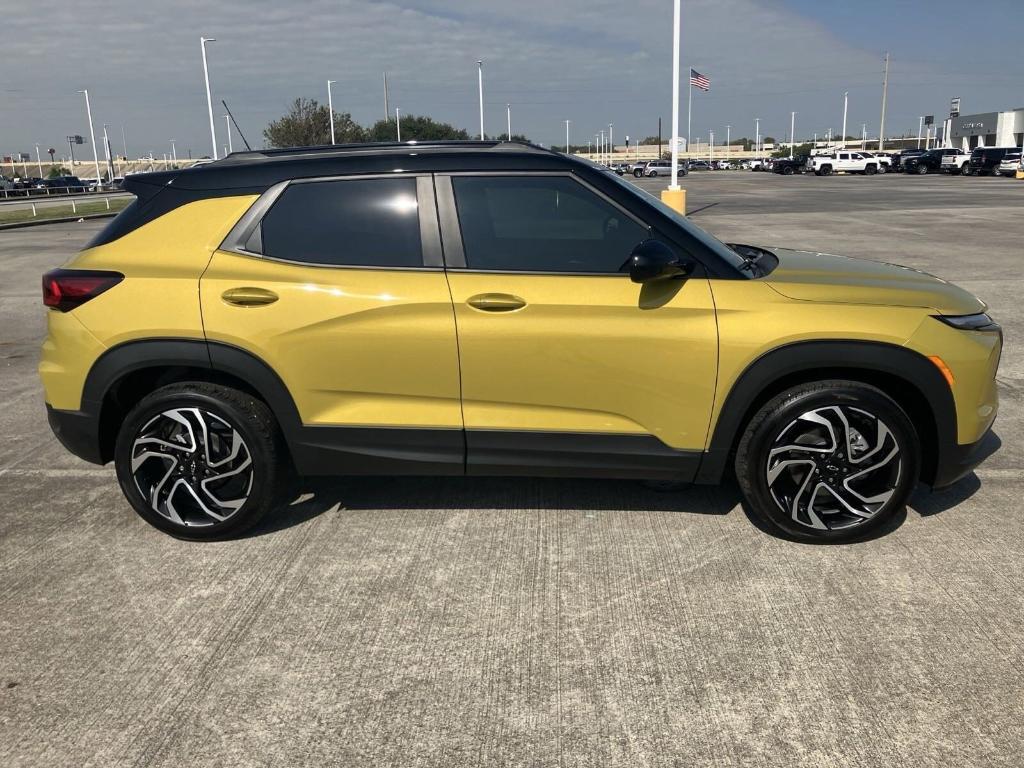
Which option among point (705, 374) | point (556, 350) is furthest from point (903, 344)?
point (556, 350)

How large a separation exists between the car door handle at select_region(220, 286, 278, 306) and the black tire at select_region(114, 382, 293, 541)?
0.43 m

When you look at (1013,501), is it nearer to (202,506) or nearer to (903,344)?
(903,344)

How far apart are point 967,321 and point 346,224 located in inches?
112

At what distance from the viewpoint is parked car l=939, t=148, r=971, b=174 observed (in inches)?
2192

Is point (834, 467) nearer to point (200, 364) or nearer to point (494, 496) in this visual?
point (494, 496)

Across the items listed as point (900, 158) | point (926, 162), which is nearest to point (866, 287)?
point (926, 162)

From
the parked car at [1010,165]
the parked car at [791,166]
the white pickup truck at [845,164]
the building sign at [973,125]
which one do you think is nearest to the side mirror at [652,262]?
the parked car at [1010,165]

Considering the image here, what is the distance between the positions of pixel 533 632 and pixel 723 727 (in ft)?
2.65

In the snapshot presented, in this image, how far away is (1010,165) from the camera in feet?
163

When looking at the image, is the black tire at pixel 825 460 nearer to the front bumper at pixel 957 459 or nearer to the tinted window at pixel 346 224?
the front bumper at pixel 957 459

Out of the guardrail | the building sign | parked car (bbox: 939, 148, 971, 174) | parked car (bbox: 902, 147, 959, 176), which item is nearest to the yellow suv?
parked car (bbox: 939, 148, 971, 174)

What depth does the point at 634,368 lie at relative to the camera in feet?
11.9

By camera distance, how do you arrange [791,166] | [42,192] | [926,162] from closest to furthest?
[926,162]
[42,192]
[791,166]

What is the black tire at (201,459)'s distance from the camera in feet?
12.6
